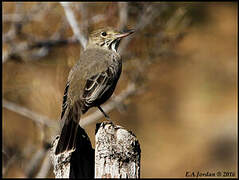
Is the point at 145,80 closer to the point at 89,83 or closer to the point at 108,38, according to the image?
the point at 108,38

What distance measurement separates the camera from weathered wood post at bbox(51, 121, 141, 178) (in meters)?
4.71

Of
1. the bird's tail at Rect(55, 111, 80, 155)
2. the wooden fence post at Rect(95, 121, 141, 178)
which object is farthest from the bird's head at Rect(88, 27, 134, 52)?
the wooden fence post at Rect(95, 121, 141, 178)

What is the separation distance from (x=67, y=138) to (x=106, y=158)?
694 millimetres

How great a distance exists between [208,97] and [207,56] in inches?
45.0

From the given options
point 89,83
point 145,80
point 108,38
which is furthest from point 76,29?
point 89,83

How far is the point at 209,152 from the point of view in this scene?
13547mm

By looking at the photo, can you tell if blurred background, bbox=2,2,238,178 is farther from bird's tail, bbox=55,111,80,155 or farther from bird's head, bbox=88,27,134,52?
bird's tail, bbox=55,111,80,155

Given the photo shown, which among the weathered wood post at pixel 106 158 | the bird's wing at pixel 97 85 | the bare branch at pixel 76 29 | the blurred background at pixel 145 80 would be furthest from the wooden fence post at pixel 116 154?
the bare branch at pixel 76 29

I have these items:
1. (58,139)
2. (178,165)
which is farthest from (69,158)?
(178,165)

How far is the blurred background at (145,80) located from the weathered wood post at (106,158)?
127 inches

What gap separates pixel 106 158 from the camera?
15.6ft

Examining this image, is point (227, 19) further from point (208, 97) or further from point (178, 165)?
point (178, 165)

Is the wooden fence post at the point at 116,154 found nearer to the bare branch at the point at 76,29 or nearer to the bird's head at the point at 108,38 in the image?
the bird's head at the point at 108,38

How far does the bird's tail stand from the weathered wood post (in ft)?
0.21
